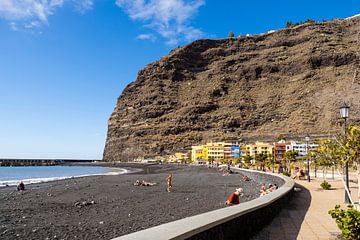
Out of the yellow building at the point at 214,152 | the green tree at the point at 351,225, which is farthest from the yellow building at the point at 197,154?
the green tree at the point at 351,225

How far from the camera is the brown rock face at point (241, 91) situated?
113 metres

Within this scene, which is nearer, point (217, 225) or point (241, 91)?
point (217, 225)

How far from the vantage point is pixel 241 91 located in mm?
138375

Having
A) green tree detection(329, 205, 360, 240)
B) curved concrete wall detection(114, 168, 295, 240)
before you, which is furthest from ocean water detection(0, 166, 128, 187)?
green tree detection(329, 205, 360, 240)

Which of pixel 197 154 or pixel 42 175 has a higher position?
pixel 197 154

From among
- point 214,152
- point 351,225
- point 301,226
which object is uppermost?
point 351,225

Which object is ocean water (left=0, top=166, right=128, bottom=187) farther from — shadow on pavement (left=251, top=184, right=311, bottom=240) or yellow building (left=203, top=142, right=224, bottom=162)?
shadow on pavement (left=251, top=184, right=311, bottom=240)

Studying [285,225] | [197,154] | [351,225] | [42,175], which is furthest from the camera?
[197,154]

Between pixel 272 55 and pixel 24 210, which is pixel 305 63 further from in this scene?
pixel 24 210

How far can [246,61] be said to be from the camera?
15262 centimetres

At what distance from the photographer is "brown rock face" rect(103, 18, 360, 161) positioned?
4451 inches

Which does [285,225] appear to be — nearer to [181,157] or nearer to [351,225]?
[351,225]

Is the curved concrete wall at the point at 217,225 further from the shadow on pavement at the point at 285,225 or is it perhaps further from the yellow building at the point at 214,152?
the yellow building at the point at 214,152

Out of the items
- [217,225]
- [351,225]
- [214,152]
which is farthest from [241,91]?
[217,225]
